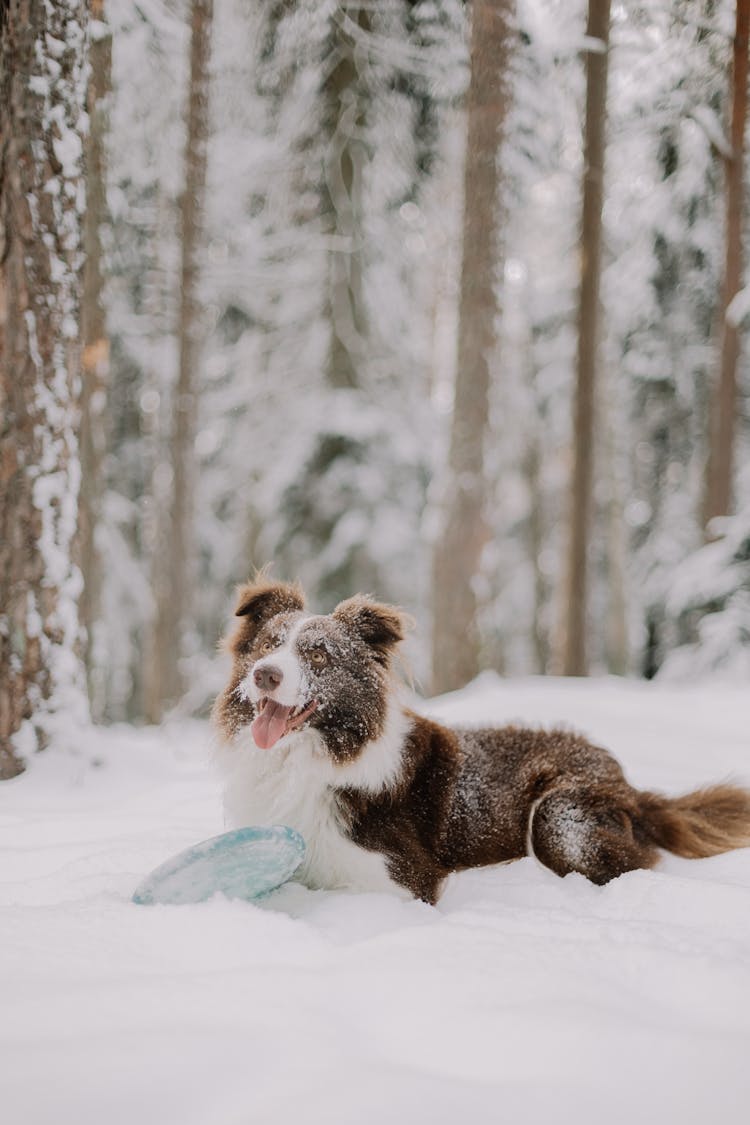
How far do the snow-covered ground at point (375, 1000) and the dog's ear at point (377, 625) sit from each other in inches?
40.8

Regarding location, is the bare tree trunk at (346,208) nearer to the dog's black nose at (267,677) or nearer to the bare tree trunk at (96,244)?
the bare tree trunk at (96,244)

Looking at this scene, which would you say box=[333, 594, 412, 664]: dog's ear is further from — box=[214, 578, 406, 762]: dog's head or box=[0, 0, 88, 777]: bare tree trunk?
box=[0, 0, 88, 777]: bare tree trunk

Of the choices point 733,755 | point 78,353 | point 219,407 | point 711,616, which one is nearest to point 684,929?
point 733,755

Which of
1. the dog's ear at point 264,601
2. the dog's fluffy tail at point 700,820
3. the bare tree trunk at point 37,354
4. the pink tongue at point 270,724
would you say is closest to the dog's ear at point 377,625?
the dog's ear at point 264,601

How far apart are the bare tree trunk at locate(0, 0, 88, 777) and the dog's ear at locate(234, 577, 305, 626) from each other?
1420mm

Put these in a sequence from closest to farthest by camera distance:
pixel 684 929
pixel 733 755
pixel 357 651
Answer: pixel 684 929 < pixel 357 651 < pixel 733 755

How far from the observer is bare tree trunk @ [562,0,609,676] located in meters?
10.2

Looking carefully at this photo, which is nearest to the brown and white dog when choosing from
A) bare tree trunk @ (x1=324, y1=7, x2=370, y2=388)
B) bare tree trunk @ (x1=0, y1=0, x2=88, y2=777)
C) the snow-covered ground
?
the snow-covered ground

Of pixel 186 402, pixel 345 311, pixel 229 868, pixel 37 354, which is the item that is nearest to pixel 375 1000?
pixel 229 868

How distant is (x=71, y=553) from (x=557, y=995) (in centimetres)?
364

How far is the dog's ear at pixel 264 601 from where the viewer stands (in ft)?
12.5

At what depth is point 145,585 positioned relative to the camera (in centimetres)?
1538

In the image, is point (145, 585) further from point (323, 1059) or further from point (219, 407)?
point (323, 1059)

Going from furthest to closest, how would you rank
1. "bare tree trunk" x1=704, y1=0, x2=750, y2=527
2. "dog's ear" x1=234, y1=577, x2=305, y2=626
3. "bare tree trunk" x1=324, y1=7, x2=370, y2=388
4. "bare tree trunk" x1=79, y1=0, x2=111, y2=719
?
"bare tree trunk" x1=324, y1=7, x2=370, y2=388
"bare tree trunk" x1=704, y1=0, x2=750, y2=527
"bare tree trunk" x1=79, y1=0, x2=111, y2=719
"dog's ear" x1=234, y1=577, x2=305, y2=626
